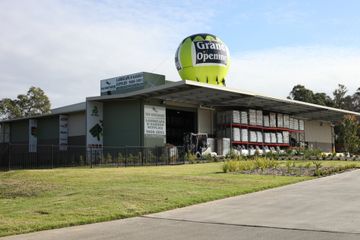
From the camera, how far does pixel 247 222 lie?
973 centimetres

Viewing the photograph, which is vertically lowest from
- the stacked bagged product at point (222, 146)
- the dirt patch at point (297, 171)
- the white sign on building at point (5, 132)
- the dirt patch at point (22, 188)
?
the dirt patch at point (22, 188)

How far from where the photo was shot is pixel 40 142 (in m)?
47.4

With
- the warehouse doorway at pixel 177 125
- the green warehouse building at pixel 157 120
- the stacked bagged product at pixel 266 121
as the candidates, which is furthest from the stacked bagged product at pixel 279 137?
the warehouse doorway at pixel 177 125

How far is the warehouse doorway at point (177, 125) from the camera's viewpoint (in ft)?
148

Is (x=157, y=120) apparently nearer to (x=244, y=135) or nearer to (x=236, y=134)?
(x=236, y=134)

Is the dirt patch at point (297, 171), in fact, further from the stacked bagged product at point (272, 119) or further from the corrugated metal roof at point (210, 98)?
the stacked bagged product at point (272, 119)

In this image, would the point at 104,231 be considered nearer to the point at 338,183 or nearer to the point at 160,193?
the point at 160,193

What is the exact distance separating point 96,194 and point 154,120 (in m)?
24.1

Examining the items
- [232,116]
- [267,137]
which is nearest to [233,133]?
[232,116]

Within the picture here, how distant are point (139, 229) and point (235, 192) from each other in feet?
20.0

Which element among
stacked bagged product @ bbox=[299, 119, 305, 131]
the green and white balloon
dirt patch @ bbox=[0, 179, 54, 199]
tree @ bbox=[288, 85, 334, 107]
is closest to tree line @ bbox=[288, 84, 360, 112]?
tree @ bbox=[288, 85, 334, 107]

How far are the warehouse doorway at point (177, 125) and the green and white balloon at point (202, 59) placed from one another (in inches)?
287

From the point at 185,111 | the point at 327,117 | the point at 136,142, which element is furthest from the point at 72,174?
the point at 327,117

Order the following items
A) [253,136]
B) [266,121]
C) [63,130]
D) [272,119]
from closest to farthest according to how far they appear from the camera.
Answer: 1. [63,130]
2. [253,136]
3. [266,121]
4. [272,119]
